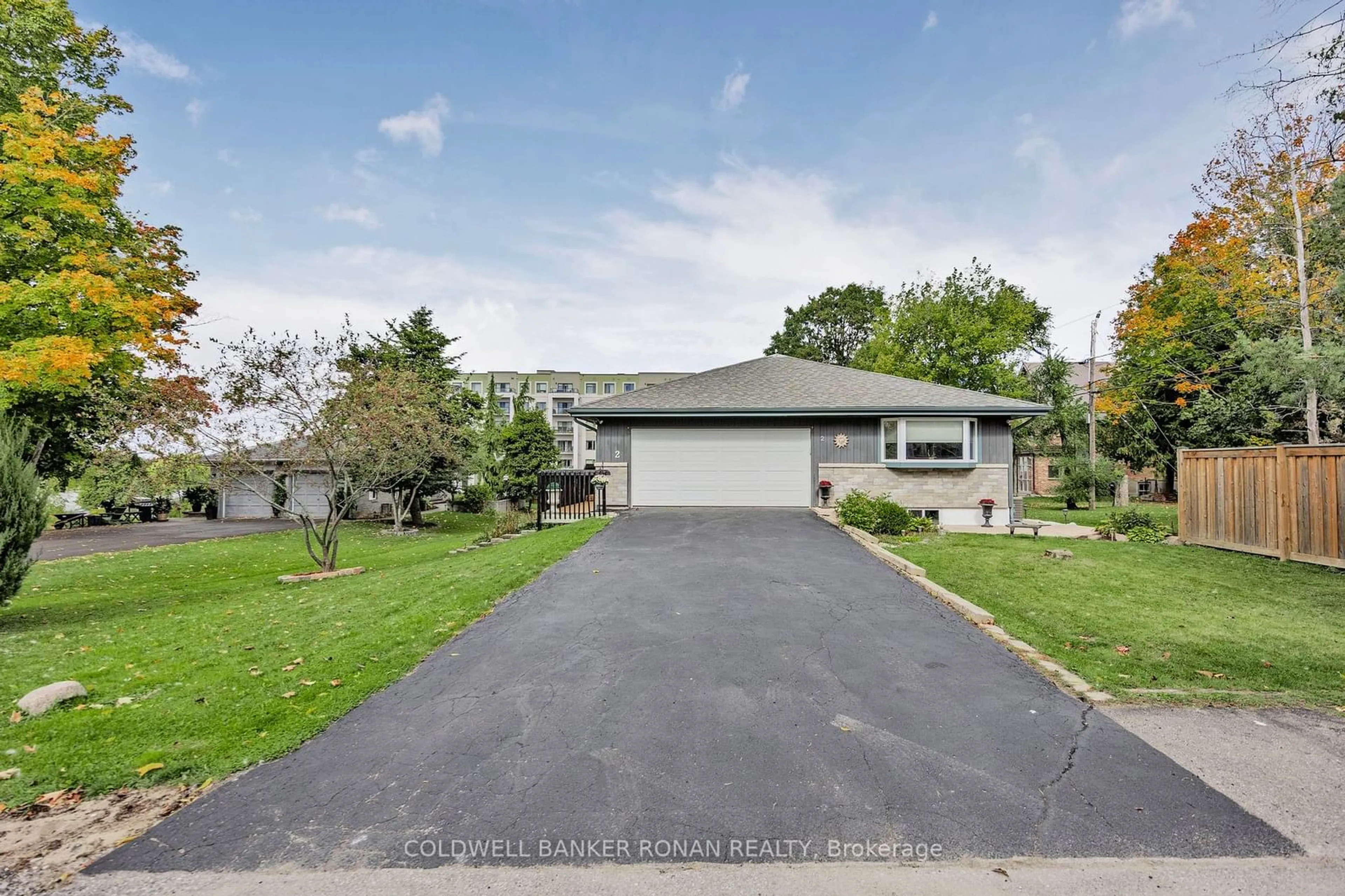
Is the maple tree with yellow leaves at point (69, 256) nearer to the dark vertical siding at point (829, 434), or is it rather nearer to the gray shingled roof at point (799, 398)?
the dark vertical siding at point (829, 434)

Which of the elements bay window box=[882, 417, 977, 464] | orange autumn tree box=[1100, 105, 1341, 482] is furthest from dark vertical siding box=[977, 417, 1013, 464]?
orange autumn tree box=[1100, 105, 1341, 482]

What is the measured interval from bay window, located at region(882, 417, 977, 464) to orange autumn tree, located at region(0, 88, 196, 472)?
15824 millimetres

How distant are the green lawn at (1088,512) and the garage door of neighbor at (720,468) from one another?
20.5 feet

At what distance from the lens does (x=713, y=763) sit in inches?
109

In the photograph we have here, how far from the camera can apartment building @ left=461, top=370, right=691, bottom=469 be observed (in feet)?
204

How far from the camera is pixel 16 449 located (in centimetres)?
582

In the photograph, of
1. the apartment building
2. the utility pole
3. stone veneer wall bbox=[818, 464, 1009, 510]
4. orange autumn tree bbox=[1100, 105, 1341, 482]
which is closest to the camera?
orange autumn tree bbox=[1100, 105, 1341, 482]

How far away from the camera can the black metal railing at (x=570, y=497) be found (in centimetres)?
1309

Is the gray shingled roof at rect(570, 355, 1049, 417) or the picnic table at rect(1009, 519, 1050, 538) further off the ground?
the gray shingled roof at rect(570, 355, 1049, 417)

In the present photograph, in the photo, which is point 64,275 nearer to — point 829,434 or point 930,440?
point 829,434

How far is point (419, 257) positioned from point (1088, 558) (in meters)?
19.5

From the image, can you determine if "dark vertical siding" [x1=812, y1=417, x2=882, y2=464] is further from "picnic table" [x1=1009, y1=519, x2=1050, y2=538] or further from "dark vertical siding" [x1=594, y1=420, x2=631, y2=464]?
"dark vertical siding" [x1=594, y1=420, x2=631, y2=464]

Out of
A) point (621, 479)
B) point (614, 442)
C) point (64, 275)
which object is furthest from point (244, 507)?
point (621, 479)

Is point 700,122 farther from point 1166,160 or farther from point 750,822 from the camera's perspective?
point 750,822
